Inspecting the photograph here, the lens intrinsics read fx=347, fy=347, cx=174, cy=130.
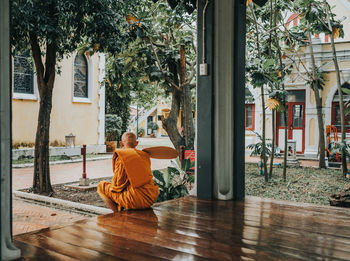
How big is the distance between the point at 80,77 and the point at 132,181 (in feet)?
42.8

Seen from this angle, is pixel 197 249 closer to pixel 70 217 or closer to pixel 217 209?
pixel 217 209

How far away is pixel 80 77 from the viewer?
51.0 feet

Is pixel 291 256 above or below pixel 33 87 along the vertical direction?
below

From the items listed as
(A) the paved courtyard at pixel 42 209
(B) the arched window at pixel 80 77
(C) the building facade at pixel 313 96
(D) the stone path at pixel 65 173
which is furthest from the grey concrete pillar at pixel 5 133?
(B) the arched window at pixel 80 77

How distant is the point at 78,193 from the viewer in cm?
764

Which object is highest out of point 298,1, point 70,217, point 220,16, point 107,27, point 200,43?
point 298,1

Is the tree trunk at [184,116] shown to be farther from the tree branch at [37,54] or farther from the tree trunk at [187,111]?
the tree branch at [37,54]

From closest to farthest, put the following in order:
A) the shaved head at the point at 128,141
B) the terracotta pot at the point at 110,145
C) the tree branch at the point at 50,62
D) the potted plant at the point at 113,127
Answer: the shaved head at the point at 128,141 < the tree branch at the point at 50,62 < the terracotta pot at the point at 110,145 < the potted plant at the point at 113,127

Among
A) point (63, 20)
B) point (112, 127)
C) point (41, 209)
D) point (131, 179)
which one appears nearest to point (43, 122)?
point (41, 209)

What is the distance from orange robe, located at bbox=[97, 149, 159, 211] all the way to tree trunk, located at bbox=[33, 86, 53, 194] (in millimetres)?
4139

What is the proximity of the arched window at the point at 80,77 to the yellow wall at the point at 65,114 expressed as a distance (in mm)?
271

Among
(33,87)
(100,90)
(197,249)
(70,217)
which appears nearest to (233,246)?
(197,249)

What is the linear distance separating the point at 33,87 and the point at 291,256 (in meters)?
13.1

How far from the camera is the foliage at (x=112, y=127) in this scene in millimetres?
17581
